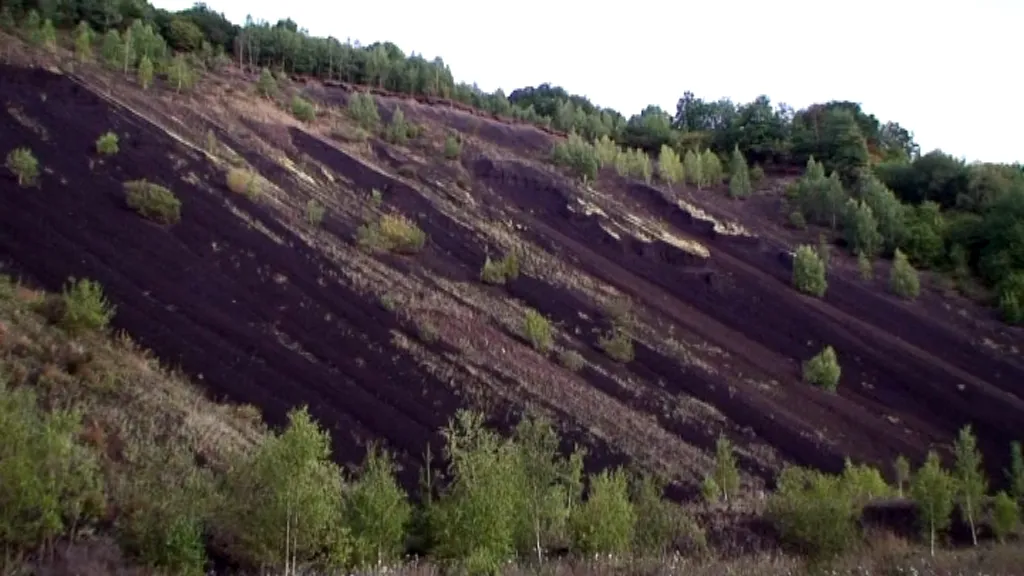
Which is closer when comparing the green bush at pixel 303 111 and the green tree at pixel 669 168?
the green bush at pixel 303 111

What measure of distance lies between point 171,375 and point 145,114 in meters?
13.5

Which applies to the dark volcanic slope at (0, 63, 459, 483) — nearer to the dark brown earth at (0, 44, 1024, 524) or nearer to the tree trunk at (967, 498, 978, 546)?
the dark brown earth at (0, 44, 1024, 524)

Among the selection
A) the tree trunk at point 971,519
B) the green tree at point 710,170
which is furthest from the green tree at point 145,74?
the tree trunk at point 971,519

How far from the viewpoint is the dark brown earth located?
3042 cm

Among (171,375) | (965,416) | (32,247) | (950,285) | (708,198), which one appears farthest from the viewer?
(708,198)

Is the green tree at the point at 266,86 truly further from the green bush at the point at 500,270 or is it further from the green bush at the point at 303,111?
the green bush at the point at 500,270

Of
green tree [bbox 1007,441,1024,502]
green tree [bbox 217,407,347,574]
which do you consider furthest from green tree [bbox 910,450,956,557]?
green tree [bbox 217,407,347,574]

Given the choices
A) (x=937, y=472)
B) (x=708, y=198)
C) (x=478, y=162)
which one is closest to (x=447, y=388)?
(x=937, y=472)

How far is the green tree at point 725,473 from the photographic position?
→ 30906mm

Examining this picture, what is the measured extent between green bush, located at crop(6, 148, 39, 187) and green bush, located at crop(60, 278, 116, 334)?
5.55m

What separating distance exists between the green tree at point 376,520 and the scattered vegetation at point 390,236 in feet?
50.6

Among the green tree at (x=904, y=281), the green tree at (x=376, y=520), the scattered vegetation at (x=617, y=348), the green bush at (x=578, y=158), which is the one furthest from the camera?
the green bush at (x=578, y=158)

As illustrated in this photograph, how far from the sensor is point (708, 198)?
2196 inches

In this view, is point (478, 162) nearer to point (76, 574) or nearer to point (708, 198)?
point (708, 198)
